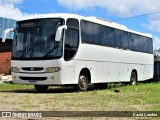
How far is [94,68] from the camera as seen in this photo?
2000 centimetres

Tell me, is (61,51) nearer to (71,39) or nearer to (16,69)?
(71,39)

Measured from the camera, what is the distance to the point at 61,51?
679 inches

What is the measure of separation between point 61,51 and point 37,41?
113 centimetres

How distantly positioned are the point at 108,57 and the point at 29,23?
4971 millimetres

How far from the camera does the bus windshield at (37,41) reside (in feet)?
56.7

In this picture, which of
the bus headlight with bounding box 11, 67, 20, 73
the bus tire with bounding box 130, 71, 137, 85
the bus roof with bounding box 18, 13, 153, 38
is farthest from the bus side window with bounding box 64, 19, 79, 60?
the bus tire with bounding box 130, 71, 137, 85

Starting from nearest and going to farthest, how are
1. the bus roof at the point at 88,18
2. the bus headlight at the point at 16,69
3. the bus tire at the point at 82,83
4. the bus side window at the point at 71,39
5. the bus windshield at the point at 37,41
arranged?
the bus windshield at the point at 37,41 < the bus side window at the point at 71,39 < the bus roof at the point at 88,18 < the bus headlight at the point at 16,69 < the bus tire at the point at 82,83

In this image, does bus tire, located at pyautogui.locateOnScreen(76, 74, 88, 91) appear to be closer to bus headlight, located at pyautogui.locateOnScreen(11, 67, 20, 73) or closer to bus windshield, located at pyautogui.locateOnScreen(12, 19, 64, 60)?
bus windshield, located at pyautogui.locateOnScreen(12, 19, 64, 60)

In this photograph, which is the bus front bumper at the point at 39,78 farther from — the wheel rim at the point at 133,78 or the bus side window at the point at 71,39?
the wheel rim at the point at 133,78

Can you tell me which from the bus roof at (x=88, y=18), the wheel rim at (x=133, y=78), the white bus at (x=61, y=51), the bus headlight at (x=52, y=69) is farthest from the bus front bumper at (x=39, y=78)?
the wheel rim at (x=133, y=78)

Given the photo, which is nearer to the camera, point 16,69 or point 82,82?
point 16,69

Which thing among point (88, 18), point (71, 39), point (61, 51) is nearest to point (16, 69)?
point (61, 51)

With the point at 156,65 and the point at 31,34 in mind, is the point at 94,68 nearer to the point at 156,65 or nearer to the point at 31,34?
the point at 31,34

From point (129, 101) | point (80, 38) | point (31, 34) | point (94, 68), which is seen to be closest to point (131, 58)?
point (94, 68)
